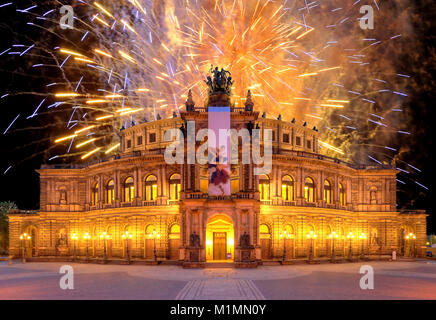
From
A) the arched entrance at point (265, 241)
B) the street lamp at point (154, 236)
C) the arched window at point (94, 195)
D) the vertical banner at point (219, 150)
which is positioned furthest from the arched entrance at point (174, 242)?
the arched window at point (94, 195)

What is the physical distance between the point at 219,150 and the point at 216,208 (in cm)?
701

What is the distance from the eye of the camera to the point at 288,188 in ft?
201

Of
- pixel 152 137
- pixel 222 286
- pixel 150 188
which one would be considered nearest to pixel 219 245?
pixel 150 188

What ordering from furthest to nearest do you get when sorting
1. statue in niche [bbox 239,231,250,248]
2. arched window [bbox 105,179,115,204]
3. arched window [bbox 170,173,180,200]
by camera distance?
arched window [bbox 105,179,115,204] < arched window [bbox 170,173,180,200] < statue in niche [bbox 239,231,250,248]

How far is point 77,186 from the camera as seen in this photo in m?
70.2

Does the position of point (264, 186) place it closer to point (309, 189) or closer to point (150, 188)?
point (309, 189)

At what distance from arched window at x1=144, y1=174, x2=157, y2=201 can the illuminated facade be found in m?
0.14

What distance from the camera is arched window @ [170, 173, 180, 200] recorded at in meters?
60.1

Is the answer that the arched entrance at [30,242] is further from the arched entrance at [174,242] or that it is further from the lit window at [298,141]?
the lit window at [298,141]

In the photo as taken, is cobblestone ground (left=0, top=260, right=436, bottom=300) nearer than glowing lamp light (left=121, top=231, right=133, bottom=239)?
Yes

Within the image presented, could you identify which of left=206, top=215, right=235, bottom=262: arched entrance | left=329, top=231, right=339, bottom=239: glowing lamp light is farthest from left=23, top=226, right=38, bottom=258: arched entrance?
left=329, top=231, right=339, bottom=239: glowing lamp light

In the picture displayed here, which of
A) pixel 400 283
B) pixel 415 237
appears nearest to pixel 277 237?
pixel 400 283

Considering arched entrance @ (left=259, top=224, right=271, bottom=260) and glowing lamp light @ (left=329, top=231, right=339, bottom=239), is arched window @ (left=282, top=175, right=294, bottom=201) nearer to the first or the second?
arched entrance @ (left=259, top=224, right=271, bottom=260)

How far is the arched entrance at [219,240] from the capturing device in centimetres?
5606
